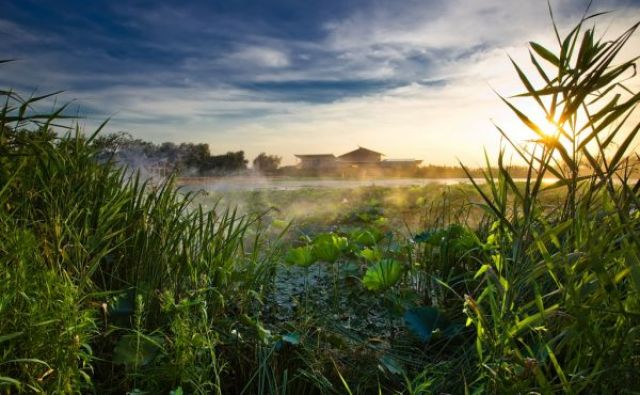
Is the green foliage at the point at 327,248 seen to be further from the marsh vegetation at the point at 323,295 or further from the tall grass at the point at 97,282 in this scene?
the tall grass at the point at 97,282

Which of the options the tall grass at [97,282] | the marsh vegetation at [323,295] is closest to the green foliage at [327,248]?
the marsh vegetation at [323,295]

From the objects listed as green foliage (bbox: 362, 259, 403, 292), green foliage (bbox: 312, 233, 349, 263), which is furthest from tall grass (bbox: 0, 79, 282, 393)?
green foliage (bbox: 362, 259, 403, 292)

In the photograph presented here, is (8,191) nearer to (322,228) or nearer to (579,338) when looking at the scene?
(579,338)

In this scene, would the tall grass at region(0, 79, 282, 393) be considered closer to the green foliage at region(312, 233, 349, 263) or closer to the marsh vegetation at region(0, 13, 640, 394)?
the marsh vegetation at region(0, 13, 640, 394)

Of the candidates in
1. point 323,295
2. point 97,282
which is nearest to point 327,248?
point 323,295

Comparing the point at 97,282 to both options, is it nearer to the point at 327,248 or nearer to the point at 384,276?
the point at 327,248

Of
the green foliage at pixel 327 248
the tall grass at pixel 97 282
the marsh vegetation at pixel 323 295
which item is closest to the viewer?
the marsh vegetation at pixel 323 295

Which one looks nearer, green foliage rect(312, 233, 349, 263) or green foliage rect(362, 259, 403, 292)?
green foliage rect(362, 259, 403, 292)

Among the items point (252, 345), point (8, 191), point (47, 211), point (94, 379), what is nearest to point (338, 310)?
point (252, 345)

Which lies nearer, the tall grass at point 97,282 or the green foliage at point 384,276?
the tall grass at point 97,282

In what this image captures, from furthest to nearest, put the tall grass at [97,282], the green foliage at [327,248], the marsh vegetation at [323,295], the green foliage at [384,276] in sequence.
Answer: the green foliage at [327,248] → the green foliage at [384,276] → the tall grass at [97,282] → the marsh vegetation at [323,295]

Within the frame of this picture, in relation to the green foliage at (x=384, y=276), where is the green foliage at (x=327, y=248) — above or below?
above

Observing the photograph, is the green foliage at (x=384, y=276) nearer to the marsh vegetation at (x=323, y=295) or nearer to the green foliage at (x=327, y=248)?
the marsh vegetation at (x=323, y=295)

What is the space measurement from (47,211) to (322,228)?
3.10 metres
